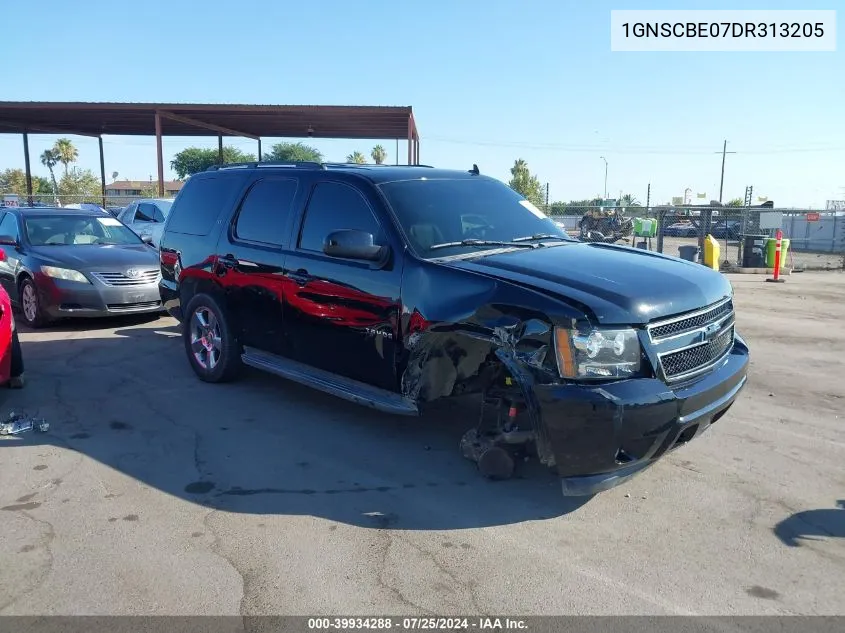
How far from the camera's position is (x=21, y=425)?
531cm

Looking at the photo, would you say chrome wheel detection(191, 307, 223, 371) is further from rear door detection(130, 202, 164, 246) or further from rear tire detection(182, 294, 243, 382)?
rear door detection(130, 202, 164, 246)

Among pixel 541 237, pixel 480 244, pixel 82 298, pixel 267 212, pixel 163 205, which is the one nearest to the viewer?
pixel 480 244

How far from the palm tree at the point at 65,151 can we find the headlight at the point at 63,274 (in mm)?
87446

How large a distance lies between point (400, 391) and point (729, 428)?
106 inches

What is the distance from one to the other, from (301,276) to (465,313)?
5.71 ft

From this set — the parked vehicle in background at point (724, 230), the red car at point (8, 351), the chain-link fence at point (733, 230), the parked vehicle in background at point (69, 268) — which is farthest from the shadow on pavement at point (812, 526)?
the parked vehicle in background at point (724, 230)

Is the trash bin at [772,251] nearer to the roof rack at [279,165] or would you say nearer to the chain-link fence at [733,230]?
the chain-link fence at [733,230]

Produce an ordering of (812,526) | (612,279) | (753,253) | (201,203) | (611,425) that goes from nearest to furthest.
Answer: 1. (611,425)
2. (812,526)
3. (612,279)
4. (201,203)
5. (753,253)

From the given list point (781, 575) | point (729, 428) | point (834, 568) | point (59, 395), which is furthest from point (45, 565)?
point (729, 428)

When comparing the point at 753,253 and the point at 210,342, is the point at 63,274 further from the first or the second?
the point at 753,253

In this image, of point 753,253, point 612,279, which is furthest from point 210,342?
point 753,253

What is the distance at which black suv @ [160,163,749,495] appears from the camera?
3.62 meters

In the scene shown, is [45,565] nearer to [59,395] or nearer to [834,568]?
[59,395]

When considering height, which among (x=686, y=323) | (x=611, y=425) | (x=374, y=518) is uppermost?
(x=686, y=323)
